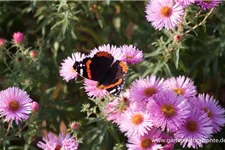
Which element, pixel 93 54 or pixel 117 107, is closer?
pixel 117 107

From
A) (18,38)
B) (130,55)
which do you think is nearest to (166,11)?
(130,55)

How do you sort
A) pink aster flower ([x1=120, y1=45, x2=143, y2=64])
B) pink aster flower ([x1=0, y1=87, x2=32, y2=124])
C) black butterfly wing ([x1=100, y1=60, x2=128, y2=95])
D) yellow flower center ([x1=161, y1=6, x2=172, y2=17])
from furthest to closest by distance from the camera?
yellow flower center ([x1=161, y1=6, x2=172, y2=17]) < pink aster flower ([x1=120, y1=45, x2=143, y2=64]) < pink aster flower ([x1=0, y1=87, x2=32, y2=124]) < black butterfly wing ([x1=100, y1=60, x2=128, y2=95])

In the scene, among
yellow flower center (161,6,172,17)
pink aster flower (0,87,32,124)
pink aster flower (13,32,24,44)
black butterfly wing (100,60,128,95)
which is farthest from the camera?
pink aster flower (13,32,24,44)

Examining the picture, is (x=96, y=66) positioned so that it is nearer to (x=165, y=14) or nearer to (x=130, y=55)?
(x=130, y=55)

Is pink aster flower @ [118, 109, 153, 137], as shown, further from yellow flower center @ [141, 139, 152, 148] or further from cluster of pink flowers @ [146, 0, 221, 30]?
cluster of pink flowers @ [146, 0, 221, 30]

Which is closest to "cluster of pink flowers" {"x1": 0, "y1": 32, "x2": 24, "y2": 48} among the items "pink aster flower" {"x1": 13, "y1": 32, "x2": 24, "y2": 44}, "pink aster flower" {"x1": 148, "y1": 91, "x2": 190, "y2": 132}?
"pink aster flower" {"x1": 13, "y1": 32, "x2": 24, "y2": 44}

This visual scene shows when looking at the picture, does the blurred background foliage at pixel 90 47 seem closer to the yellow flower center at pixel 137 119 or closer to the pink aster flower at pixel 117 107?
the pink aster flower at pixel 117 107

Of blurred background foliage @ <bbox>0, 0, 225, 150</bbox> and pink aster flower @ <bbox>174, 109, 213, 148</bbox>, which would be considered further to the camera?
blurred background foliage @ <bbox>0, 0, 225, 150</bbox>

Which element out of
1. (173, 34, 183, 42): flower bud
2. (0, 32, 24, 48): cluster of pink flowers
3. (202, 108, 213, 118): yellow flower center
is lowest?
(202, 108, 213, 118): yellow flower center

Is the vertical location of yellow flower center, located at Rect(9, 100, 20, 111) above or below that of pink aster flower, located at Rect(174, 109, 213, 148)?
above
